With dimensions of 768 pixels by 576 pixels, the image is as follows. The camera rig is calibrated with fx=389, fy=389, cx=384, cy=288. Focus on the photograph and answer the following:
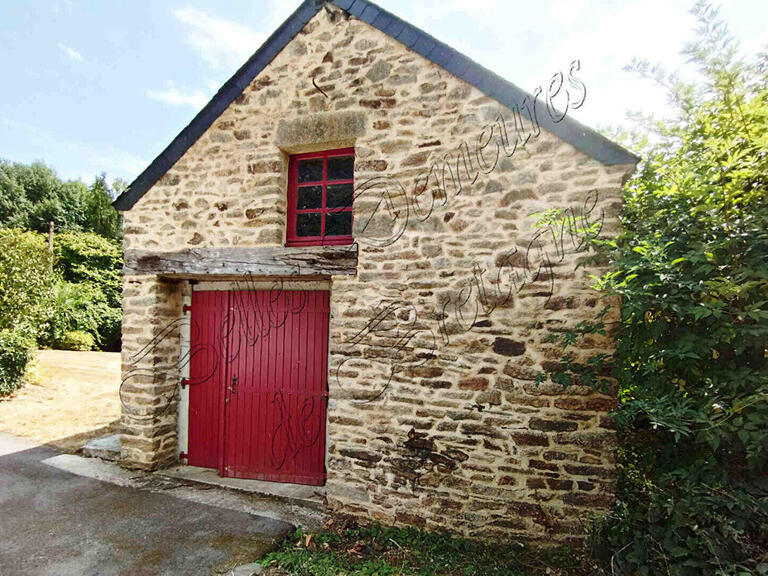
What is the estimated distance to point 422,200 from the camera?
13.0 feet

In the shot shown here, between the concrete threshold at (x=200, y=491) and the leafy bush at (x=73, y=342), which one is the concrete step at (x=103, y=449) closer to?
the concrete threshold at (x=200, y=491)

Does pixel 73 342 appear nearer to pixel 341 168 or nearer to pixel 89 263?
pixel 89 263

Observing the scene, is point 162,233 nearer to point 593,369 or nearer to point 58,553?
point 58,553

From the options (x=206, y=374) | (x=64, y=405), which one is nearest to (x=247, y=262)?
(x=206, y=374)

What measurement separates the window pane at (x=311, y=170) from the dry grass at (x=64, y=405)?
206 inches

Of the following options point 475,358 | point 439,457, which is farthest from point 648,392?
point 439,457

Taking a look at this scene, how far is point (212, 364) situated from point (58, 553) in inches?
91.7

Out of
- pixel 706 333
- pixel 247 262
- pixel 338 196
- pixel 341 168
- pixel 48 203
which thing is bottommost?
pixel 706 333

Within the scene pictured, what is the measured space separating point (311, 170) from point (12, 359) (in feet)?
26.2

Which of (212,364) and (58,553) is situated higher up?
(212,364)

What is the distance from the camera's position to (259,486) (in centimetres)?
477

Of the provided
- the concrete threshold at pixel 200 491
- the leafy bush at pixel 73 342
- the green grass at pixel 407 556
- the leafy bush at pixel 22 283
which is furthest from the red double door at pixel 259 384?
the leafy bush at pixel 73 342

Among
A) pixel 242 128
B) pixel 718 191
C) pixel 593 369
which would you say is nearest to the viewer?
pixel 718 191

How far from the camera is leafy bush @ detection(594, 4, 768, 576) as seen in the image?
7.38 ft
